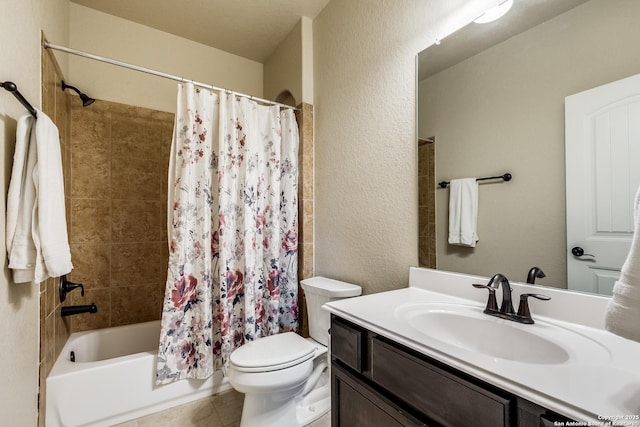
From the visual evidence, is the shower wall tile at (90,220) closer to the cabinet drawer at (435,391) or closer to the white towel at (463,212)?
the cabinet drawer at (435,391)

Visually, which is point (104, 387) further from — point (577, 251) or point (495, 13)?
point (495, 13)

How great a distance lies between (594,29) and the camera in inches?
32.9

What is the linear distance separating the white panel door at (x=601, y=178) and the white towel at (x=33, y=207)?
5.91 ft

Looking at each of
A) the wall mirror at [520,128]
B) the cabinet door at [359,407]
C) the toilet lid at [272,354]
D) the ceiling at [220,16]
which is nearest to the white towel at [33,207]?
the toilet lid at [272,354]

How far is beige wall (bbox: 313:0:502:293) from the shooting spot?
1.34 meters

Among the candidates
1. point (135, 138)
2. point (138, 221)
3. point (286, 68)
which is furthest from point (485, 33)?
point (138, 221)

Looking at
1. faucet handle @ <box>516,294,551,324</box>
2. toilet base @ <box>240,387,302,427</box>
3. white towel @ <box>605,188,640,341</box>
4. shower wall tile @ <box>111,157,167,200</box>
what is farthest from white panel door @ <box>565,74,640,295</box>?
shower wall tile @ <box>111,157,167,200</box>

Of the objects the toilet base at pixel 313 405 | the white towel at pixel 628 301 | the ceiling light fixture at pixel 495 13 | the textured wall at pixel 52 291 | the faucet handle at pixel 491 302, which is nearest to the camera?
the white towel at pixel 628 301

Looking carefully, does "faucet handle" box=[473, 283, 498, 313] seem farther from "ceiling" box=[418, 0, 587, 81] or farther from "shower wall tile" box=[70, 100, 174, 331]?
"shower wall tile" box=[70, 100, 174, 331]

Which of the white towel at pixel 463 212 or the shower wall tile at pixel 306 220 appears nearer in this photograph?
the white towel at pixel 463 212

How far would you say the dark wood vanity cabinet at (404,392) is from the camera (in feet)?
1.76

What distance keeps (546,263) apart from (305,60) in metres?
1.94

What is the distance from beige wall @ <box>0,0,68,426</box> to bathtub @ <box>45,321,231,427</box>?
17 cm

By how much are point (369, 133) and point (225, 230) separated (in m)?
1.04
